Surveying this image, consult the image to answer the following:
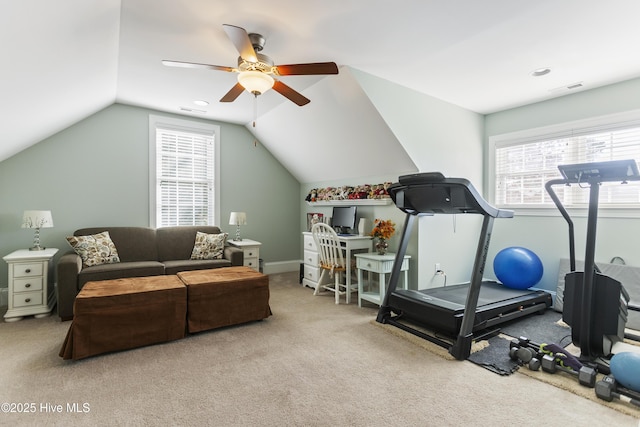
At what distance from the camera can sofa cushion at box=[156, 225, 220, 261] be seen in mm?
4544

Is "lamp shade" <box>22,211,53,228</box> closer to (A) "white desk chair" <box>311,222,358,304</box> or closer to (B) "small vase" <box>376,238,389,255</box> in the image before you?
(A) "white desk chair" <box>311,222,358,304</box>

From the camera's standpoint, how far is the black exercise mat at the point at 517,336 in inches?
97.9

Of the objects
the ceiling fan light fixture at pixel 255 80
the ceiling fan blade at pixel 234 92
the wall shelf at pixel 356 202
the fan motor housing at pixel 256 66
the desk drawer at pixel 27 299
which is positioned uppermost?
the fan motor housing at pixel 256 66

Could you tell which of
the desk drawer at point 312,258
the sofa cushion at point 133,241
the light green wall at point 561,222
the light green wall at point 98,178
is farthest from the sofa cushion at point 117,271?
the light green wall at point 561,222

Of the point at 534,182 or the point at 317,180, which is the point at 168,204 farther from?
the point at 534,182

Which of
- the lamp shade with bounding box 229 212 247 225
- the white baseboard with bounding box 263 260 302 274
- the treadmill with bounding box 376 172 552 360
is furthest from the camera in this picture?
the white baseboard with bounding box 263 260 302 274

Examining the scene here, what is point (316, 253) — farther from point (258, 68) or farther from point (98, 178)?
point (98, 178)

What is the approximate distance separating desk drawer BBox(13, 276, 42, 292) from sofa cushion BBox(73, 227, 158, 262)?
0.82 meters

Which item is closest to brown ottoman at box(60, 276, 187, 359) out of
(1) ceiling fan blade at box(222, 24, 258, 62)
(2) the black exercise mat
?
(1) ceiling fan blade at box(222, 24, 258, 62)

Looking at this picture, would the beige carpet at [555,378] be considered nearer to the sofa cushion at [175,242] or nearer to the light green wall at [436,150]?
the light green wall at [436,150]

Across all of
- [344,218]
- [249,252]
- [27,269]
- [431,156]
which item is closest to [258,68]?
[431,156]

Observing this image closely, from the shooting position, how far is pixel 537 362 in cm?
239

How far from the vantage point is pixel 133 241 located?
4359 mm

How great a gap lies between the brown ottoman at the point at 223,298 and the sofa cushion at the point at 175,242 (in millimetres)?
1275
